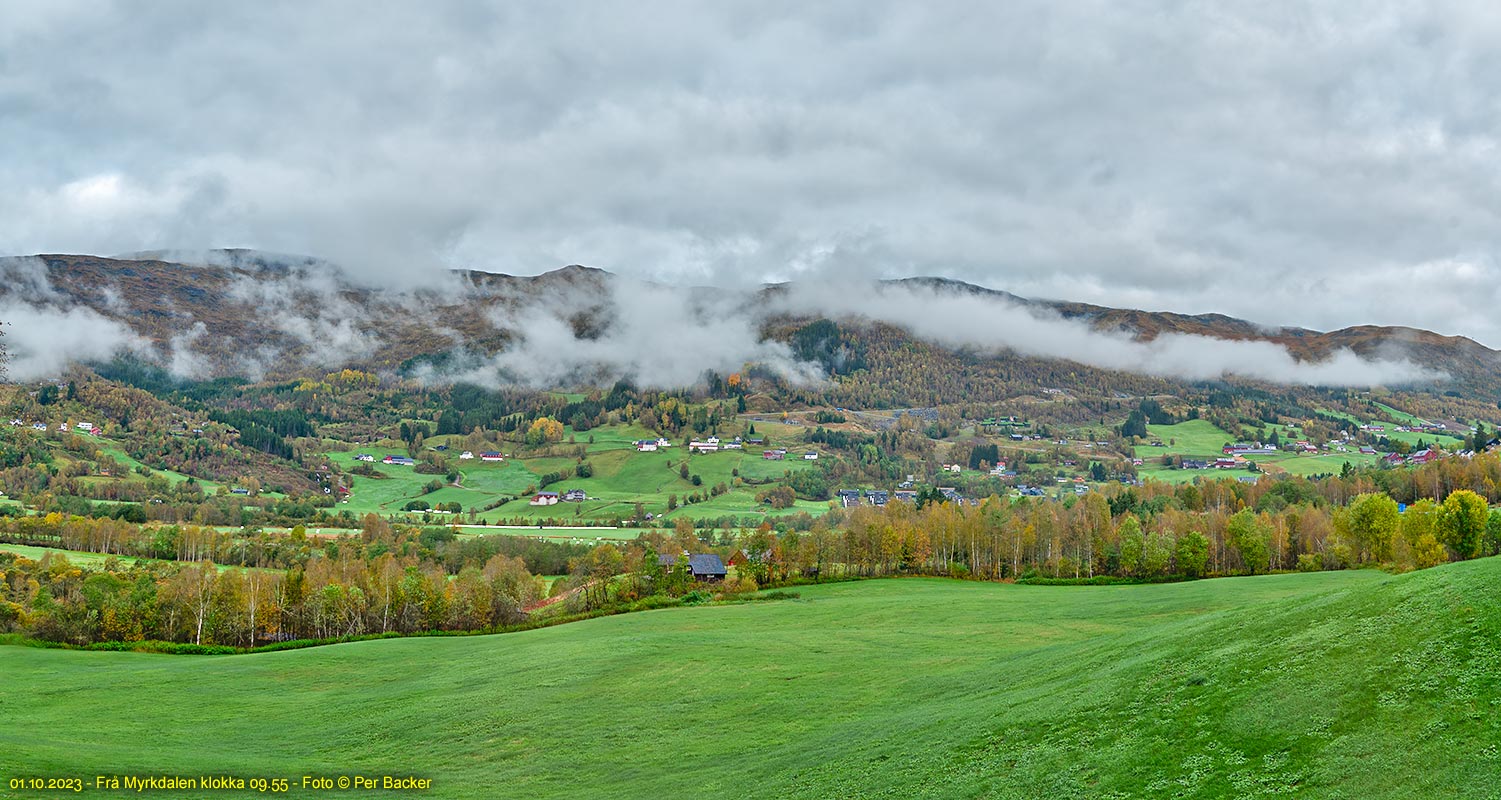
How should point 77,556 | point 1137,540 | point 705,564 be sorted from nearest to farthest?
1. point 1137,540
2. point 705,564
3. point 77,556

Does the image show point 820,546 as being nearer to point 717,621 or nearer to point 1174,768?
point 717,621

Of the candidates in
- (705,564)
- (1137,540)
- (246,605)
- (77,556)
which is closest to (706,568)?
(705,564)

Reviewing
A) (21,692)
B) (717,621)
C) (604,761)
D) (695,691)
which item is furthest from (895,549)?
(21,692)

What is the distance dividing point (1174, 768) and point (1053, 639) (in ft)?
118

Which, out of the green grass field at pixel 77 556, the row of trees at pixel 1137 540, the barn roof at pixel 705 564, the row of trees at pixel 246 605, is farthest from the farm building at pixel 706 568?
the green grass field at pixel 77 556

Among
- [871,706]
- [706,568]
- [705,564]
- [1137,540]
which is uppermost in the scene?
[871,706]

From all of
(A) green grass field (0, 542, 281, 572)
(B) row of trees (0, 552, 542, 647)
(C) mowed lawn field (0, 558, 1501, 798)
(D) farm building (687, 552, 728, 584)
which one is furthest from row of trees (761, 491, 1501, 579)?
(A) green grass field (0, 542, 281, 572)

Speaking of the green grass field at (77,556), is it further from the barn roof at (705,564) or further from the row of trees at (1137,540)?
the row of trees at (1137,540)

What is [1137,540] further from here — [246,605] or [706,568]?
[246,605]

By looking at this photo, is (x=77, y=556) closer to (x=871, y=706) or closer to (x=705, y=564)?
(x=705, y=564)

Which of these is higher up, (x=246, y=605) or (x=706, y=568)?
(x=246, y=605)

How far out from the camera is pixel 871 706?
132 ft

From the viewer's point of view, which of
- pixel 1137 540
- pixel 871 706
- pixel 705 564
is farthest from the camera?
pixel 705 564

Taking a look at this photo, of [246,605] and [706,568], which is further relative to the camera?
[706,568]
